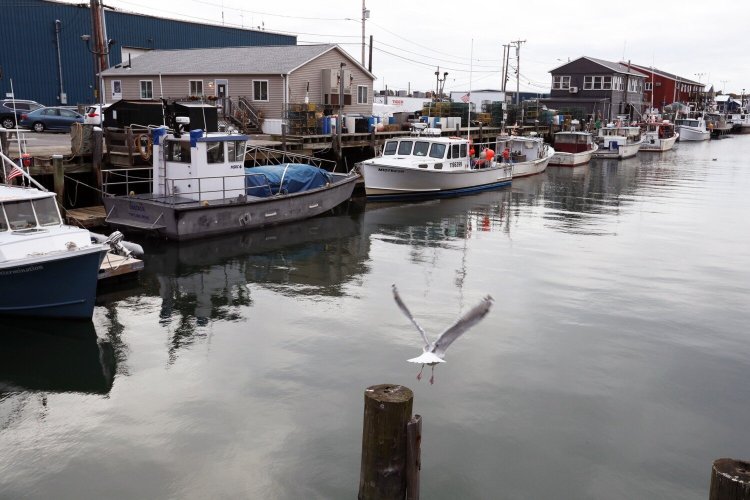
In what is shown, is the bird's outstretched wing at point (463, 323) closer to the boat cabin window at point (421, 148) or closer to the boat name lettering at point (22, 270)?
the boat name lettering at point (22, 270)

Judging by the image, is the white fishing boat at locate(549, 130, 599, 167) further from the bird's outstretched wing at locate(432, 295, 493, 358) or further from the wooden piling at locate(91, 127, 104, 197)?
the bird's outstretched wing at locate(432, 295, 493, 358)

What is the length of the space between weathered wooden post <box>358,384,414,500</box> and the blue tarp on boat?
50.2ft

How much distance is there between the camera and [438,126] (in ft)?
138

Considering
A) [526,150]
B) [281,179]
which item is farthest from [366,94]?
[281,179]

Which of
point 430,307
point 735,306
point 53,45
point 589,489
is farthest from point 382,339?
point 53,45

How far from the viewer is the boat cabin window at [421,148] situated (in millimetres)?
30867

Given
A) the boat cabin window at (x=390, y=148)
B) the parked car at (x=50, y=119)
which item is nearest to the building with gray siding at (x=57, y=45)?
the parked car at (x=50, y=119)

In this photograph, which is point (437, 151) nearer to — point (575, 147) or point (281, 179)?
point (281, 179)

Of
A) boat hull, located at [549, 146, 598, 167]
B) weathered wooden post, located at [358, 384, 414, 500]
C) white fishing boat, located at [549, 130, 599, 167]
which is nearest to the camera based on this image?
weathered wooden post, located at [358, 384, 414, 500]

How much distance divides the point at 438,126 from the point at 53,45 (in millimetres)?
24246

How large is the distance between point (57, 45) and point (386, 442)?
145ft

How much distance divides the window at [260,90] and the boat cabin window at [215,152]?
1706cm

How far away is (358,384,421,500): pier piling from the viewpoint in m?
6.81

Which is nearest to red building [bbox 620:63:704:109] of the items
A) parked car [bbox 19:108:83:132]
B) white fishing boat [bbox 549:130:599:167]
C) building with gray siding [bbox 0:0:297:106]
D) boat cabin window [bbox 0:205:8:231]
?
white fishing boat [bbox 549:130:599:167]
